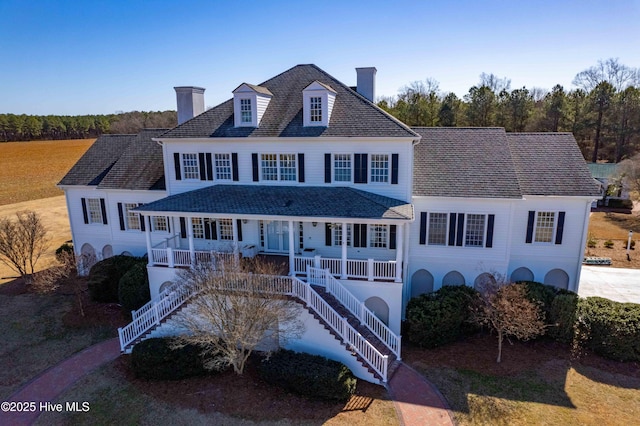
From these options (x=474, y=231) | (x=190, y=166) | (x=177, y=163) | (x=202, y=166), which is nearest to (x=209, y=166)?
(x=202, y=166)

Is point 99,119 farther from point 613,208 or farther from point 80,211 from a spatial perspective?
point 613,208

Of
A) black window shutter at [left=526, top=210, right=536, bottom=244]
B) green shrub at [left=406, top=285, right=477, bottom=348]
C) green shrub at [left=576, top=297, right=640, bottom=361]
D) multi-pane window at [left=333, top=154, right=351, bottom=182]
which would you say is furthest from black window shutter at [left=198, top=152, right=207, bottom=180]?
green shrub at [left=576, top=297, right=640, bottom=361]

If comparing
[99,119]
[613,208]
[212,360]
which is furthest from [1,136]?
[613,208]

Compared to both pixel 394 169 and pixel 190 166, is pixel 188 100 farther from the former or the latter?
pixel 394 169

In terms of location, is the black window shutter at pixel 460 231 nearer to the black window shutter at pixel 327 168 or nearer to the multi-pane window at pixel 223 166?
the black window shutter at pixel 327 168

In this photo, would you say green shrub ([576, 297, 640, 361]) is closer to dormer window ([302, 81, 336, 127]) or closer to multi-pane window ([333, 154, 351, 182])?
multi-pane window ([333, 154, 351, 182])

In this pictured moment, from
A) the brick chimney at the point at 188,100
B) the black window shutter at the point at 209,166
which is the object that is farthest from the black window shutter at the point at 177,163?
the brick chimney at the point at 188,100
